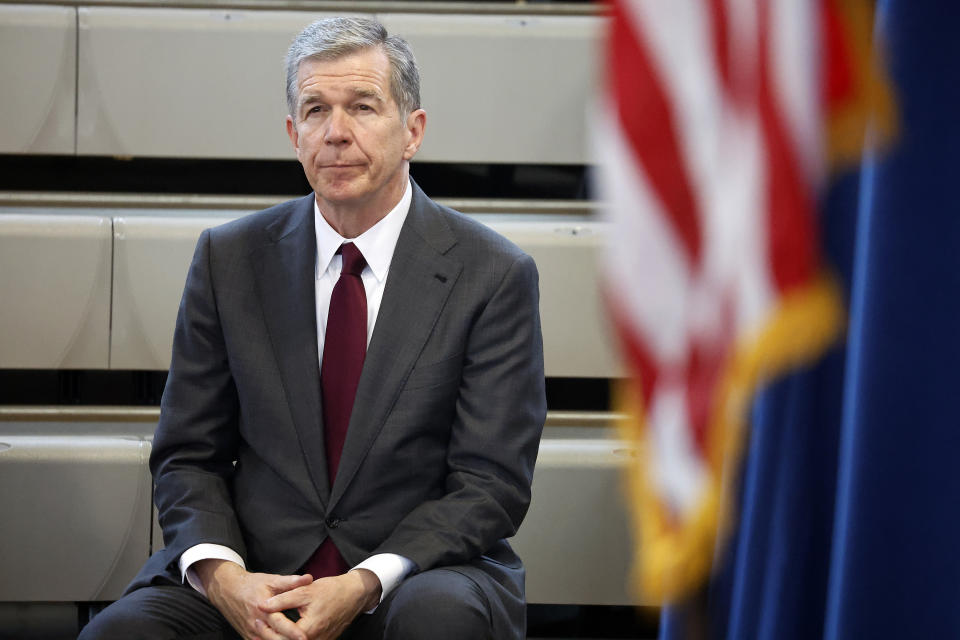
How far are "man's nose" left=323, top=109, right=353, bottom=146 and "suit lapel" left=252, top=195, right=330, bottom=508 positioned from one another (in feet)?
0.33

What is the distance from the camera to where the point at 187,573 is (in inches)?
41.6

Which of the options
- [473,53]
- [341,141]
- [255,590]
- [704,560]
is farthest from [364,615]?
[473,53]

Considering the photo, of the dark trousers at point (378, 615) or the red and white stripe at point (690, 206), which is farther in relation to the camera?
the dark trousers at point (378, 615)

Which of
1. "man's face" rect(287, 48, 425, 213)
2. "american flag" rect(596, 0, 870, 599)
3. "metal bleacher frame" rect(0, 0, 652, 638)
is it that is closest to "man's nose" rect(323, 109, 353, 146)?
"man's face" rect(287, 48, 425, 213)

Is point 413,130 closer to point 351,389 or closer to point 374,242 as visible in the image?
point 374,242

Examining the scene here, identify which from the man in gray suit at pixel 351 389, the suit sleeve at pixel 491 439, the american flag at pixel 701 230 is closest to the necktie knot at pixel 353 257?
the man in gray suit at pixel 351 389

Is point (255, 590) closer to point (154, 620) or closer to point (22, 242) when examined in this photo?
point (154, 620)

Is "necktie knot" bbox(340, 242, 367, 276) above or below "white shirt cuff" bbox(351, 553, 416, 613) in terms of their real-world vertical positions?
above

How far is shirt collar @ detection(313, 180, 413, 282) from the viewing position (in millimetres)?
1129

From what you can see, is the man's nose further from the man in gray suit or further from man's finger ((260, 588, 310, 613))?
man's finger ((260, 588, 310, 613))

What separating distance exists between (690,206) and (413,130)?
0.69 m

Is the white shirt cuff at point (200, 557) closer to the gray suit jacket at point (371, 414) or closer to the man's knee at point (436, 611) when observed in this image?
the gray suit jacket at point (371, 414)

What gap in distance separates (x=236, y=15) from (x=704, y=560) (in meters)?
1.33

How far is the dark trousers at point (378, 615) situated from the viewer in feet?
3.14
